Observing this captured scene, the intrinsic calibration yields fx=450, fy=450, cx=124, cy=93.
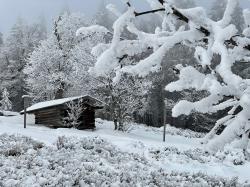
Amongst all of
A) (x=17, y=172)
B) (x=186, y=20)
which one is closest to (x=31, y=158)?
(x=17, y=172)

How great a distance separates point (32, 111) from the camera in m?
36.5

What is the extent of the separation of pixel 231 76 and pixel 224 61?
142 mm

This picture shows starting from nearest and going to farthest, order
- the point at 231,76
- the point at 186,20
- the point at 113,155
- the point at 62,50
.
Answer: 1. the point at 231,76
2. the point at 186,20
3. the point at 113,155
4. the point at 62,50

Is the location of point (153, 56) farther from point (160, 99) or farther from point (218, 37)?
point (160, 99)

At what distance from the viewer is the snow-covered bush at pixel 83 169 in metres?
10.2

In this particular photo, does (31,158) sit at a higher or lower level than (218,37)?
lower

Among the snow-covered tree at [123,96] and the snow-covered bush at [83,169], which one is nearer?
the snow-covered bush at [83,169]

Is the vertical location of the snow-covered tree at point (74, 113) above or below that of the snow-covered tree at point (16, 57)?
below

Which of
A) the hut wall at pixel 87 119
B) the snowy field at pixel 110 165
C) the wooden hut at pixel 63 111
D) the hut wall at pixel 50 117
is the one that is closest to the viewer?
the snowy field at pixel 110 165

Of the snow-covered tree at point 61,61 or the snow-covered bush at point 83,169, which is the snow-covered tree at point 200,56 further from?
the snow-covered tree at point 61,61

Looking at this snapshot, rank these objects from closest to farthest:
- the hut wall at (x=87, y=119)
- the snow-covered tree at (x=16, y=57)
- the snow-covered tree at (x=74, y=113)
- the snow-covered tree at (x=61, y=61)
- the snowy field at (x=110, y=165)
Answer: the snowy field at (x=110, y=165) → the snow-covered tree at (x=74, y=113) → the hut wall at (x=87, y=119) → the snow-covered tree at (x=61, y=61) → the snow-covered tree at (x=16, y=57)

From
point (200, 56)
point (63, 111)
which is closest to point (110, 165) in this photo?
point (200, 56)

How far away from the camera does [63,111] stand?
34.7 m

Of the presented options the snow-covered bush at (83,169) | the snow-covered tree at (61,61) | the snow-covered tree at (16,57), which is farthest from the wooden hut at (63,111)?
the snow-covered tree at (16,57)
